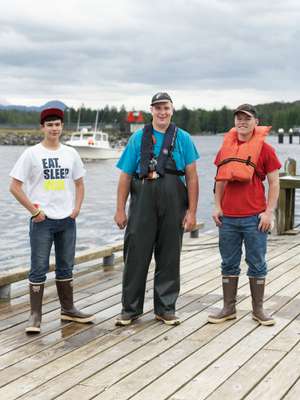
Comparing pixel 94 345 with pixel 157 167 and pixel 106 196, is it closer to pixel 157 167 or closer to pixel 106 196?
pixel 157 167

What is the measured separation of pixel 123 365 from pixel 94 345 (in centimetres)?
49

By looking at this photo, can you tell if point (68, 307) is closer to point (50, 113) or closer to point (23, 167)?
point (23, 167)

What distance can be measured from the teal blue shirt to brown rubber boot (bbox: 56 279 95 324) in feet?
3.42

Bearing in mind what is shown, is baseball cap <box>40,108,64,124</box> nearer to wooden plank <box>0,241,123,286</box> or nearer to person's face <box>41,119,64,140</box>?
person's face <box>41,119,64,140</box>

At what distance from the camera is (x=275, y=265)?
7.76m

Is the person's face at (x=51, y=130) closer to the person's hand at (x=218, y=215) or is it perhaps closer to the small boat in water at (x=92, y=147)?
the person's hand at (x=218, y=215)

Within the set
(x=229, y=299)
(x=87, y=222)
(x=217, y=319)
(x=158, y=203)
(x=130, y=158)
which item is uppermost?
(x=130, y=158)

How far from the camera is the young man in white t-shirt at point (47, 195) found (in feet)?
16.2

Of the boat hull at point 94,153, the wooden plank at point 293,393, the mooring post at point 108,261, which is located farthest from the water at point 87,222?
the boat hull at point 94,153

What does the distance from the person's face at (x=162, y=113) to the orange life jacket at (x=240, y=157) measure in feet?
1.65

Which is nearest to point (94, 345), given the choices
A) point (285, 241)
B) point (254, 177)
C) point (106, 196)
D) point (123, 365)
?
point (123, 365)

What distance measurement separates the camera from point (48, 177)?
16.4 feet

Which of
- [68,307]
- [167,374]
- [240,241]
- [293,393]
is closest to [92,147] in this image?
[68,307]

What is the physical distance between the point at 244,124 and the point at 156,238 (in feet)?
3.80
